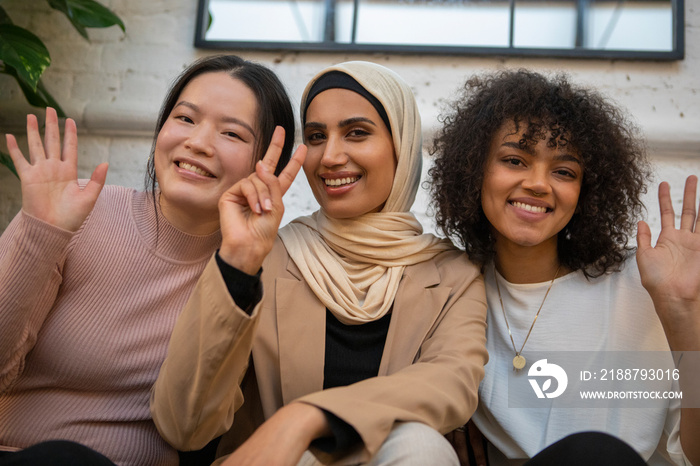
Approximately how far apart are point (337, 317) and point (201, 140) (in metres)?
0.53

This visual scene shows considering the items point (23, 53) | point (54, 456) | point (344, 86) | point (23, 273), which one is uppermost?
point (23, 53)

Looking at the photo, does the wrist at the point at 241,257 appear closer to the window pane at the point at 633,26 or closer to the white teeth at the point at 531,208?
the white teeth at the point at 531,208

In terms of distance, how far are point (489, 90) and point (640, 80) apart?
3.39 ft

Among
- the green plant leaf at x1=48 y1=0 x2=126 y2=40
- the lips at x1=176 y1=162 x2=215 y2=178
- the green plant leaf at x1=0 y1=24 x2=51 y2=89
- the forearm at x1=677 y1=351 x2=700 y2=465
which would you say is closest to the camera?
the forearm at x1=677 y1=351 x2=700 y2=465

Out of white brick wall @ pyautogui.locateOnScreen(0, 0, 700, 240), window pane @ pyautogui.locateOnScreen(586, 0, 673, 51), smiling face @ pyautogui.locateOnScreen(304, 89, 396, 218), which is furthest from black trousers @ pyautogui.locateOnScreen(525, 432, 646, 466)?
window pane @ pyautogui.locateOnScreen(586, 0, 673, 51)

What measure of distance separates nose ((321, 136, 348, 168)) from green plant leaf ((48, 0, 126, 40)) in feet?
3.63

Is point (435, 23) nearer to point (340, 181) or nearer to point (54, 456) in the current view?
point (340, 181)

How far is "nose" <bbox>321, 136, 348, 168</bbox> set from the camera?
154 cm

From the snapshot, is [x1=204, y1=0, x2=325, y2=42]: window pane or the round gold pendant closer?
the round gold pendant

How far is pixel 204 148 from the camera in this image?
145cm

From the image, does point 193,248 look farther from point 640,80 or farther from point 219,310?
point 640,80

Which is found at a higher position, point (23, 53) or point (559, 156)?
point (23, 53)

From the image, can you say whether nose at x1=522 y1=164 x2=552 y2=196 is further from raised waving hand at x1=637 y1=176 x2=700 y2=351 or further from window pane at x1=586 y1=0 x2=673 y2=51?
window pane at x1=586 y1=0 x2=673 y2=51

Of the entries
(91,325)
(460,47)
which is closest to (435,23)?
(460,47)
